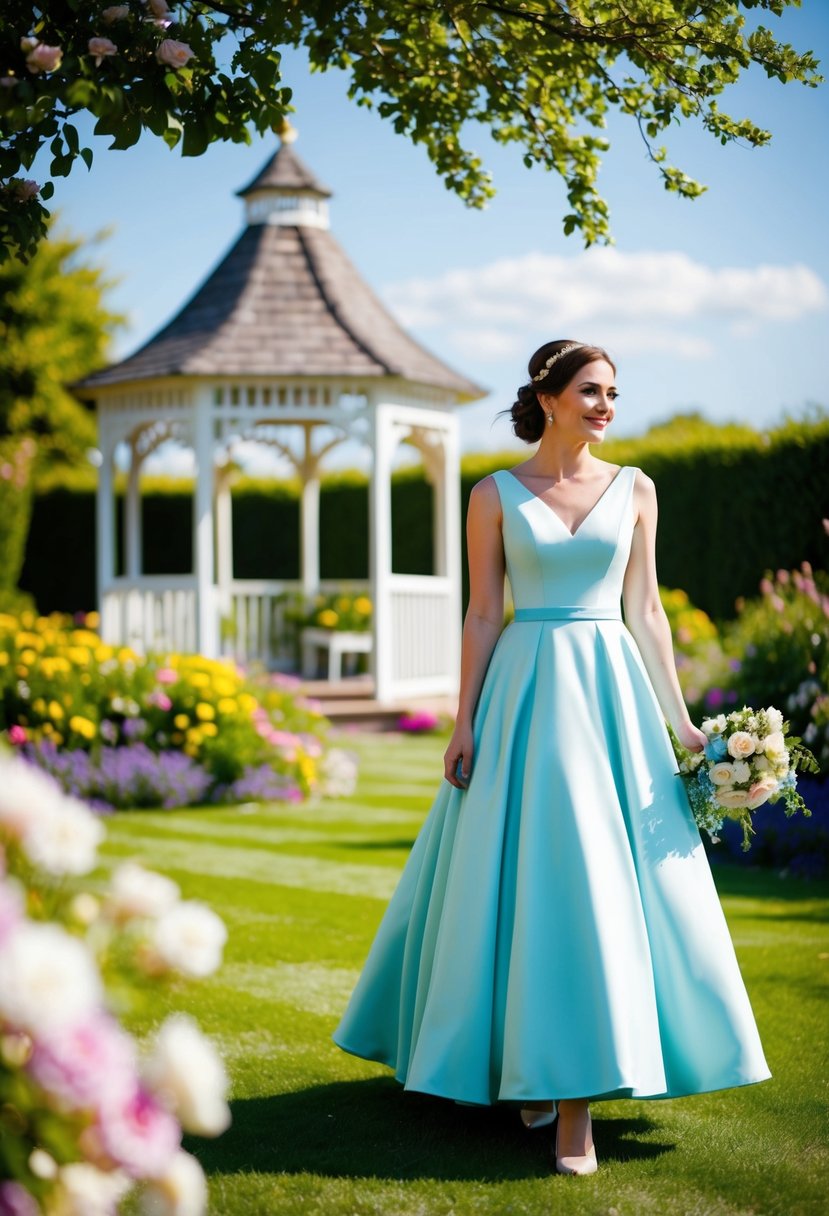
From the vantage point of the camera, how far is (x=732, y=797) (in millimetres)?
3443

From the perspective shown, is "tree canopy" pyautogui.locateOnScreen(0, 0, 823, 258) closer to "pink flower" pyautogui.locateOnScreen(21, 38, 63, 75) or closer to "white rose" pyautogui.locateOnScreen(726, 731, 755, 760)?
"pink flower" pyautogui.locateOnScreen(21, 38, 63, 75)

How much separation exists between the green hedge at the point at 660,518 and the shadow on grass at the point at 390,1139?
28.5 feet

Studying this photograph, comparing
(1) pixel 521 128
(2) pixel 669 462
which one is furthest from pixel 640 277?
(1) pixel 521 128

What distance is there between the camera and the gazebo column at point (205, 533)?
13.3m

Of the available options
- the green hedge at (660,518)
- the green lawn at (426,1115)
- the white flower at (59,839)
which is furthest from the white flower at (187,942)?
the green hedge at (660,518)

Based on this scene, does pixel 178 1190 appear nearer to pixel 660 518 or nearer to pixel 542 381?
pixel 542 381

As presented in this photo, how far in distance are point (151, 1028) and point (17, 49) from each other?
10.2 feet

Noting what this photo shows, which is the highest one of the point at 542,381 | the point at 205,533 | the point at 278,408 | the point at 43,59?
the point at 278,408

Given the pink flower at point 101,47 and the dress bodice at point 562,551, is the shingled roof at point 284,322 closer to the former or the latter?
the pink flower at point 101,47

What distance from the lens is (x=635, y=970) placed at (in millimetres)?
3213

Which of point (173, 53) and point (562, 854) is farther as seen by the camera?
point (173, 53)

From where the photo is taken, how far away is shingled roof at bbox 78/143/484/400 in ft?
44.2

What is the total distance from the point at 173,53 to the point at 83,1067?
2683 mm

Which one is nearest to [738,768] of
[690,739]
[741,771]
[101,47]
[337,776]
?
[741,771]
